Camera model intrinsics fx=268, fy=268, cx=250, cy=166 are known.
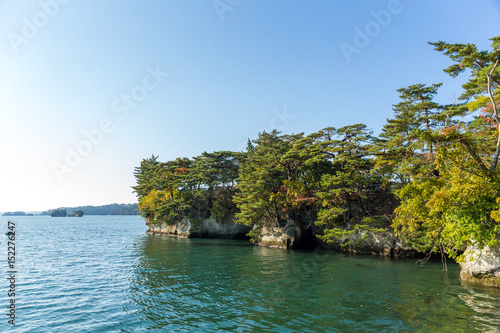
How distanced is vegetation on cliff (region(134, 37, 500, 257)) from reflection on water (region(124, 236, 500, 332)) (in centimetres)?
329

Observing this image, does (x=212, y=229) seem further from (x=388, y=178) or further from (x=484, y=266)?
(x=484, y=266)

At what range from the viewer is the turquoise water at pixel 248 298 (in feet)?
34.5

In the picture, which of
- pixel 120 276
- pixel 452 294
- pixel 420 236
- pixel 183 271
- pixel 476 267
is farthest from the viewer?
pixel 420 236

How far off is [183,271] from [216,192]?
86.8ft

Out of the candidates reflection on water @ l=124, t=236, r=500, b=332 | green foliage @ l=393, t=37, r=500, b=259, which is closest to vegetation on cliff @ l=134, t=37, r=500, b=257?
green foliage @ l=393, t=37, r=500, b=259

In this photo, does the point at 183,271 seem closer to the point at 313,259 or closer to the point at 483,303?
the point at 313,259

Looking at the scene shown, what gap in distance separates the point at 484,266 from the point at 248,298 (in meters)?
13.6

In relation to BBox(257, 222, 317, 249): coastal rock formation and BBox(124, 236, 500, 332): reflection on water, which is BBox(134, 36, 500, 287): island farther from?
BBox(124, 236, 500, 332): reflection on water

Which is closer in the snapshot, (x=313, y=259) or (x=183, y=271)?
(x=183, y=271)

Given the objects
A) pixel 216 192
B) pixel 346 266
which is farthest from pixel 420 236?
pixel 216 192

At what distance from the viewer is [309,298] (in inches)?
539

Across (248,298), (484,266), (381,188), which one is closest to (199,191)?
(381,188)

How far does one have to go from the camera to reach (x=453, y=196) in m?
13.9

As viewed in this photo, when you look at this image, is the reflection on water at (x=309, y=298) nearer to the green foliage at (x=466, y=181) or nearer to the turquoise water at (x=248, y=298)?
the turquoise water at (x=248, y=298)
